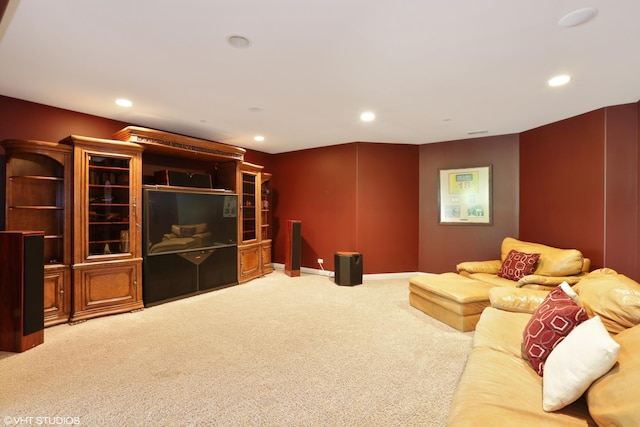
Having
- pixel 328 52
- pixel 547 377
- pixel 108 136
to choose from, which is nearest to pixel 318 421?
pixel 547 377

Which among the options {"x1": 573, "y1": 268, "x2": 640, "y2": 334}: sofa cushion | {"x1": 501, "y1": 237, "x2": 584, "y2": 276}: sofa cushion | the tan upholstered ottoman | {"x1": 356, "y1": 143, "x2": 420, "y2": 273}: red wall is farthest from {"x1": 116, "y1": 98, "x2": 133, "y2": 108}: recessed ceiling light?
{"x1": 501, "y1": 237, "x2": 584, "y2": 276}: sofa cushion

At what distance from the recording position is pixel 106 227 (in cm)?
382

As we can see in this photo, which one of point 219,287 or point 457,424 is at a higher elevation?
point 457,424

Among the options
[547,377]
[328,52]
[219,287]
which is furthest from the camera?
[219,287]

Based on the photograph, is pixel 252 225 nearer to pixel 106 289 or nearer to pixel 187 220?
pixel 187 220

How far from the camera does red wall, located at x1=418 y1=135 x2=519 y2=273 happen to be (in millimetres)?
4988

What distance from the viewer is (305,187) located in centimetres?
621

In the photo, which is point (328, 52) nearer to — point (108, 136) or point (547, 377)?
point (547, 377)

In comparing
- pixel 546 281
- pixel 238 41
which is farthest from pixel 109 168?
pixel 546 281

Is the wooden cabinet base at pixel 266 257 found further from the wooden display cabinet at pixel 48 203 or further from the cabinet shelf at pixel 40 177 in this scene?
the cabinet shelf at pixel 40 177

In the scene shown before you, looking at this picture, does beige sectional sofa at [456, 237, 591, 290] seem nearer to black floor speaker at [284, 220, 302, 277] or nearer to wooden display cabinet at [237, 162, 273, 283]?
black floor speaker at [284, 220, 302, 277]

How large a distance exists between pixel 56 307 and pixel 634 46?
226 inches

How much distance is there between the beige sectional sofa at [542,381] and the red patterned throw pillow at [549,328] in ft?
0.28

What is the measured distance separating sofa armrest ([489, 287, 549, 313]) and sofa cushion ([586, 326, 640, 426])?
54.6 inches
